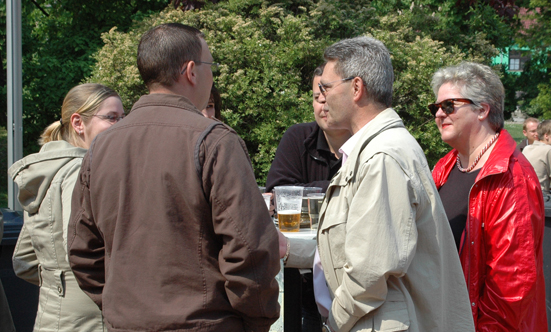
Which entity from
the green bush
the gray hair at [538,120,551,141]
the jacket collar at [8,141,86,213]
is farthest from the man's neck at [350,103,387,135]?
the gray hair at [538,120,551,141]

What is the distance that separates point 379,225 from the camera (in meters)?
A: 1.74

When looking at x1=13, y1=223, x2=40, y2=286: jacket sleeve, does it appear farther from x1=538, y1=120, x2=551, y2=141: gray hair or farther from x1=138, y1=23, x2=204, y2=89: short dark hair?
x1=538, y1=120, x2=551, y2=141: gray hair

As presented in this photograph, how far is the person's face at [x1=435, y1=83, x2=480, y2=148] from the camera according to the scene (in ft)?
8.82

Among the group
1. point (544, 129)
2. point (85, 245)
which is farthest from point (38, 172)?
point (544, 129)

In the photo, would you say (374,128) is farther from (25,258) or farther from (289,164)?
(25,258)

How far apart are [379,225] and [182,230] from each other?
26.4 inches

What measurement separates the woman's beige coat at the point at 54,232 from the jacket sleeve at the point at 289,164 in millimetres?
1315

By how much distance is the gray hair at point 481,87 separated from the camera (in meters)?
2.69

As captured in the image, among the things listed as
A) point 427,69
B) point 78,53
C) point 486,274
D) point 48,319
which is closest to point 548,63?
point 427,69

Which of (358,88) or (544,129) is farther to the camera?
(544,129)

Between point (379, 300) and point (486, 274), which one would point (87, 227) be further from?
point (486, 274)

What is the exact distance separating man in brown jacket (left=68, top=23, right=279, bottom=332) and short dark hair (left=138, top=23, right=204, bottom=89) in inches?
4.8

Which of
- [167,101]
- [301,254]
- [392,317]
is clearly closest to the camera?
[167,101]

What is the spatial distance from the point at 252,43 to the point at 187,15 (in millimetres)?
1355
